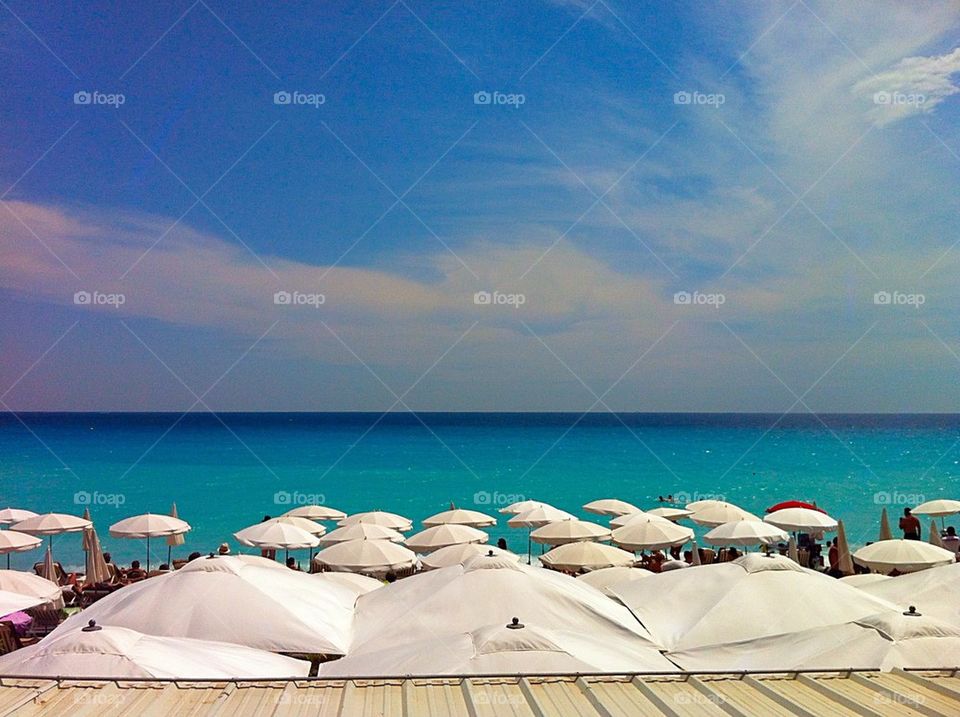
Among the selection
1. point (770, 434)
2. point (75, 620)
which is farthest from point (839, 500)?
point (770, 434)

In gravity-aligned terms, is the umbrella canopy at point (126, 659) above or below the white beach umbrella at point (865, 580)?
below

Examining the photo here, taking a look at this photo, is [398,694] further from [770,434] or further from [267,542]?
[770,434]

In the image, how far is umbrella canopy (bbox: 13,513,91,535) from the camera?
17531 millimetres

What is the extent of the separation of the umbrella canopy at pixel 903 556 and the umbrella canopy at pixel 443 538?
679 centimetres

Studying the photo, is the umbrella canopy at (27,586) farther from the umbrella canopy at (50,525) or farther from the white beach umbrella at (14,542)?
the umbrella canopy at (50,525)

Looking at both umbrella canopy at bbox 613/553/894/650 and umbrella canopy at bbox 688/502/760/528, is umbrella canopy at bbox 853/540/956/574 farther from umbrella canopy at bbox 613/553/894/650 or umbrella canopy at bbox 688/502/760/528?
umbrella canopy at bbox 613/553/894/650

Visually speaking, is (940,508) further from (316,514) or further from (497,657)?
(497,657)

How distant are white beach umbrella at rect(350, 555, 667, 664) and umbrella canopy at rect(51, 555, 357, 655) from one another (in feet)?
1.21

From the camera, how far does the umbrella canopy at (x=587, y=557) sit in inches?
521

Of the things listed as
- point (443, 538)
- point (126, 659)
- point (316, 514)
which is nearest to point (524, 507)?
point (443, 538)

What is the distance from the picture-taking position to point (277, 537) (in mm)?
15516

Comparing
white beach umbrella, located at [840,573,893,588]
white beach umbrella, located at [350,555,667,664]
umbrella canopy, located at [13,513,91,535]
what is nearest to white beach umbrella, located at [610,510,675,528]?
white beach umbrella, located at [840,573,893,588]

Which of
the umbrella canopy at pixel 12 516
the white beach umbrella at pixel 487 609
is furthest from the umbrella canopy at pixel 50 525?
the white beach umbrella at pixel 487 609

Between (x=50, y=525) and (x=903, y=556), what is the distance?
16941 mm
